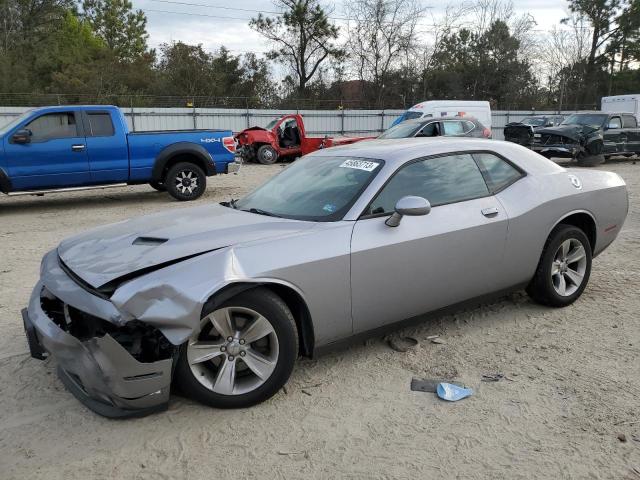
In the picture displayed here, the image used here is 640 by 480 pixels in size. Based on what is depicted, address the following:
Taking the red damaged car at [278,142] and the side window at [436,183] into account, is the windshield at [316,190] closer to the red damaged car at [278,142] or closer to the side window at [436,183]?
the side window at [436,183]

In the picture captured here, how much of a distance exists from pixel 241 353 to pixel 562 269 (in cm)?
297

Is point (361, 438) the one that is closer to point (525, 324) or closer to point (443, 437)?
point (443, 437)

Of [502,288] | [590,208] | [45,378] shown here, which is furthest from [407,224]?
[45,378]

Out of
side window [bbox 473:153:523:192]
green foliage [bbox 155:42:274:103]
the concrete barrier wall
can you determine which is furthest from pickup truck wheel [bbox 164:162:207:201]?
green foliage [bbox 155:42:274:103]

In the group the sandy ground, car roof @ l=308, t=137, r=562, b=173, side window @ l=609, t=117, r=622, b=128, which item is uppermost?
side window @ l=609, t=117, r=622, b=128

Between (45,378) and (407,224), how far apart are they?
101 inches

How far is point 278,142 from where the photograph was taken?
66.3ft

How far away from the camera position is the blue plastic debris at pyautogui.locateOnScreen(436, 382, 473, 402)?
10.9 feet

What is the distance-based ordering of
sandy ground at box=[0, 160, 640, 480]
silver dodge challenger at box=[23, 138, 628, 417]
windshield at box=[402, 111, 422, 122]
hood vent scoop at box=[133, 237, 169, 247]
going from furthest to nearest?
1. windshield at box=[402, 111, 422, 122]
2. hood vent scoop at box=[133, 237, 169, 247]
3. silver dodge challenger at box=[23, 138, 628, 417]
4. sandy ground at box=[0, 160, 640, 480]

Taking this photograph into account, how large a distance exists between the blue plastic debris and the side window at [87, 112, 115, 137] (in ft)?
28.9

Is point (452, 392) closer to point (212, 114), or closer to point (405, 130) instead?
point (405, 130)

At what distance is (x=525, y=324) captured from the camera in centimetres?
444

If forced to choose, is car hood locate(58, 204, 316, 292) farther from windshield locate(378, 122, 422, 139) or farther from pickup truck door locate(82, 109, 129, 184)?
windshield locate(378, 122, 422, 139)

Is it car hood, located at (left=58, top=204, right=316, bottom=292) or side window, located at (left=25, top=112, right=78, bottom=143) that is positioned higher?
side window, located at (left=25, top=112, right=78, bottom=143)
